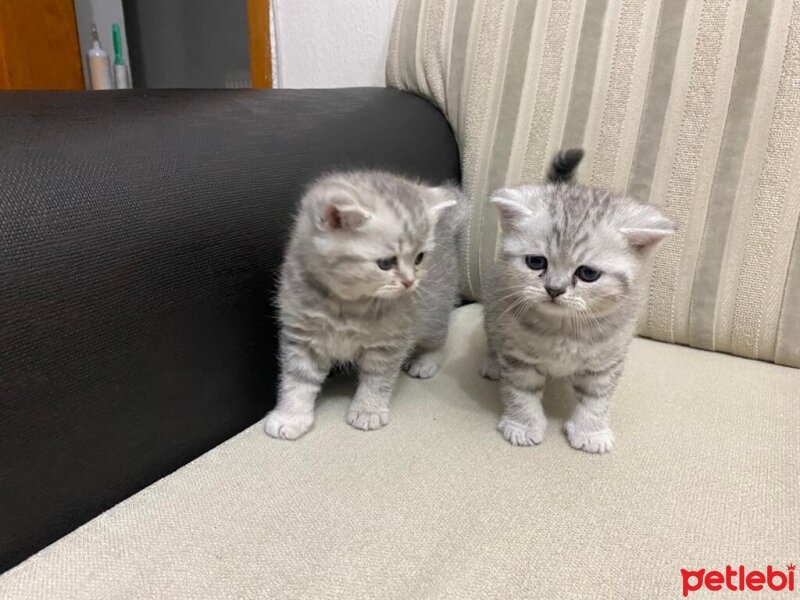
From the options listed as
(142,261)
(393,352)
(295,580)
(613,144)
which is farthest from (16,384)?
(613,144)

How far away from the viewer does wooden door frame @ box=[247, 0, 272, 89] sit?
1657 mm

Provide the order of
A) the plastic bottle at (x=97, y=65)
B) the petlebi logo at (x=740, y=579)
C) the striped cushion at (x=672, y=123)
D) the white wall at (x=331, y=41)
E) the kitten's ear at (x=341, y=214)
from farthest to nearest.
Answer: the plastic bottle at (x=97, y=65)
the white wall at (x=331, y=41)
the striped cushion at (x=672, y=123)
the kitten's ear at (x=341, y=214)
the petlebi logo at (x=740, y=579)

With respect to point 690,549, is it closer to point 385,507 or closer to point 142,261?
point 385,507

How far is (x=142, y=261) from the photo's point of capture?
28.4 inches

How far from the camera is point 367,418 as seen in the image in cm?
91

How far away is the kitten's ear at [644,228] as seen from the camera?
2.57 ft

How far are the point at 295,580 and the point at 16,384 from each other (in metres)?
0.37

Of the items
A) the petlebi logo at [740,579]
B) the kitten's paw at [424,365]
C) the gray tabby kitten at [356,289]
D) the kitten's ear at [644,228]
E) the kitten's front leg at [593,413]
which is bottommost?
the kitten's paw at [424,365]

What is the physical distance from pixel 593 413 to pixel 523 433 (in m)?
0.11

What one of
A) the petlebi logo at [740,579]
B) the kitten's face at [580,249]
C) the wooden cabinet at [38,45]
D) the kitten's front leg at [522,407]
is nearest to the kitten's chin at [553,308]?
the kitten's face at [580,249]

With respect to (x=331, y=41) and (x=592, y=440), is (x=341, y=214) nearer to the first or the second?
(x=592, y=440)

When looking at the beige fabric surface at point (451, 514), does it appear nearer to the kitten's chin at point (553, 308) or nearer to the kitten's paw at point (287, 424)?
the kitten's paw at point (287, 424)

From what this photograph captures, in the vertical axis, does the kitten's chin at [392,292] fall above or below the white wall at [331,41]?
below

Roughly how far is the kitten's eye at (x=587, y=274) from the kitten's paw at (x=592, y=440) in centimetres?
24
